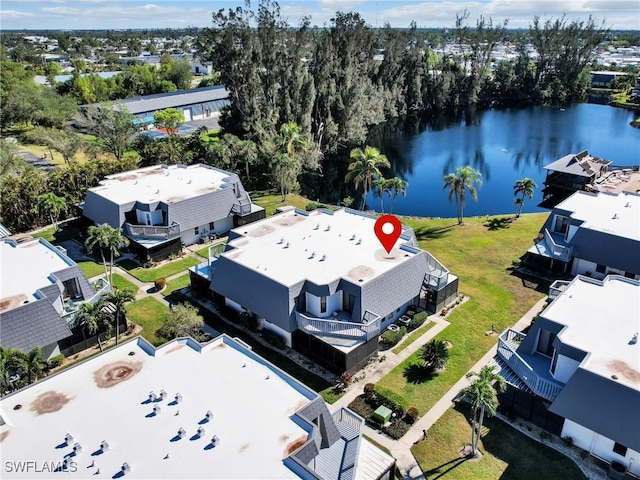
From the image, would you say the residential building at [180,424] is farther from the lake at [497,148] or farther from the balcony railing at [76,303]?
the lake at [497,148]

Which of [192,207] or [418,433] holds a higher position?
[192,207]

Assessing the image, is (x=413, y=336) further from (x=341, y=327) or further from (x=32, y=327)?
(x=32, y=327)

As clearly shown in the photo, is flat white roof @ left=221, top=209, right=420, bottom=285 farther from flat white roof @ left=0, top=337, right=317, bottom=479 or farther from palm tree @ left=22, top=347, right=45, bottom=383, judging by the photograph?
palm tree @ left=22, top=347, right=45, bottom=383

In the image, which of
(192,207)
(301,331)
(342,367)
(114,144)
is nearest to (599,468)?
(342,367)

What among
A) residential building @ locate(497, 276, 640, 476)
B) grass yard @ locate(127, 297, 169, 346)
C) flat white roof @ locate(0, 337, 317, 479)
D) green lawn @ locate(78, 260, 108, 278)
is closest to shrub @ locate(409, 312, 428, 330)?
residential building @ locate(497, 276, 640, 476)

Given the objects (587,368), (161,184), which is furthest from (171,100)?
(587,368)

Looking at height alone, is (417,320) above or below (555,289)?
below

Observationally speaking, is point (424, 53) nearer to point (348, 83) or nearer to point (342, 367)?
point (348, 83)
